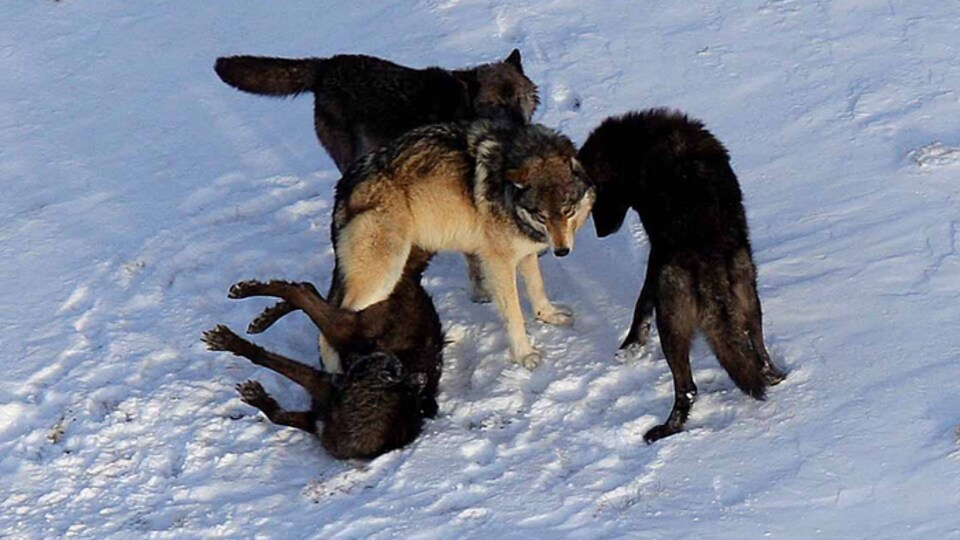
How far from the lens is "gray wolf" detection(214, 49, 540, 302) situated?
8.91 metres

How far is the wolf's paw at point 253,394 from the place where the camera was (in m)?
7.43

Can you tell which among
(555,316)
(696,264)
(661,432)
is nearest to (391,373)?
(555,316)

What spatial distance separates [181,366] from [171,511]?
1.45 m

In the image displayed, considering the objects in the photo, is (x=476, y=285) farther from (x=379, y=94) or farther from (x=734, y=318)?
(x=734, y=318)

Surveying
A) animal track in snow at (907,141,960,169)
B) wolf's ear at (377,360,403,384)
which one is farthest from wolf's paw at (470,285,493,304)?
animal track in snow at (907,141,960,169)

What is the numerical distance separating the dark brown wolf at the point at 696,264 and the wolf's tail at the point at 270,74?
9.94 ft

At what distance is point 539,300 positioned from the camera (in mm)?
8211

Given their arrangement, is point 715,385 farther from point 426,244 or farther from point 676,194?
point 426,244

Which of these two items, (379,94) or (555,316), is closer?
(555,316)

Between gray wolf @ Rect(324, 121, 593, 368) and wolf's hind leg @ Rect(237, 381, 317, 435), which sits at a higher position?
gray wolf @ Rect(324, 121, 593, 368)

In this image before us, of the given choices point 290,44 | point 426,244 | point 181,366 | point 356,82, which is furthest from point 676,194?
point 290,44

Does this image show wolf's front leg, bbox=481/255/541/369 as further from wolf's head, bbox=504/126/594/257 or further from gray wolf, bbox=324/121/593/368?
wolf's head, bbox=504/126/594/257

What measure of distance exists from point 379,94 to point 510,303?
212cm

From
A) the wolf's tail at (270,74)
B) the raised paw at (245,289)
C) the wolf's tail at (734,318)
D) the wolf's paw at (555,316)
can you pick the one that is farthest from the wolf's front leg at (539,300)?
the wolf's tail at (270,74)
